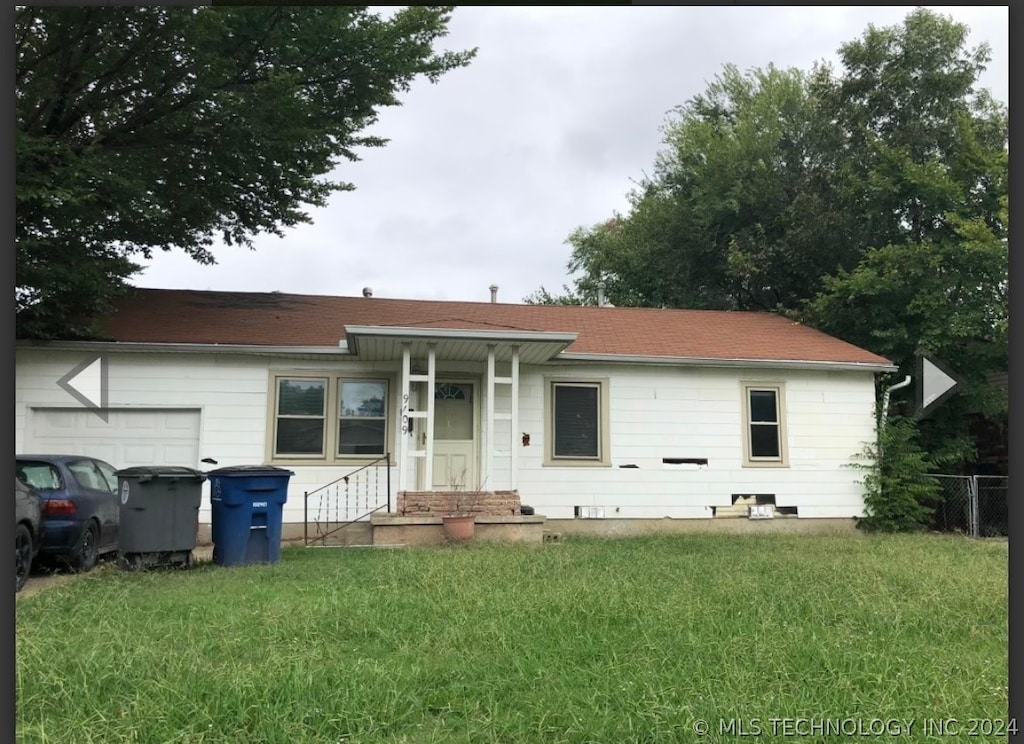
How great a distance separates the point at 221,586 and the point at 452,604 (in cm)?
229

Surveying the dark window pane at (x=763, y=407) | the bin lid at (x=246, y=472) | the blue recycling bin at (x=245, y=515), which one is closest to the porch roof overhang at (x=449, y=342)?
the bin lid at (x=246, y=472)

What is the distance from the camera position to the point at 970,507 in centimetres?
1255

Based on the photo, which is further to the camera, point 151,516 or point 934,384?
point 934,384

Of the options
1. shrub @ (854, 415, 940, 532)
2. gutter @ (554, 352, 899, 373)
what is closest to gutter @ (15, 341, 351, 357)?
gutter @ (554, 352, 899, 373)

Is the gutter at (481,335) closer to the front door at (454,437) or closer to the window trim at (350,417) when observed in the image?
the window trim at (350,417)

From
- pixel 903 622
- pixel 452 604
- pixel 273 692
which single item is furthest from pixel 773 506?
pixel 273 692

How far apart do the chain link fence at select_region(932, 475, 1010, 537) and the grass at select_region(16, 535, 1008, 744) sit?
6.62m

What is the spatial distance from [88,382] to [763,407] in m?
10.5

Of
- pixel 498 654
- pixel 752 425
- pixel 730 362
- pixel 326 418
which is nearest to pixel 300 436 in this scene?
pixel 326 418

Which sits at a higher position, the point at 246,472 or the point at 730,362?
the point at 730,362

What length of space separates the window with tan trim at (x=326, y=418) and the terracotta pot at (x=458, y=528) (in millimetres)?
2113

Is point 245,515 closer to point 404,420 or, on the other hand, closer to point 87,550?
point 87,550

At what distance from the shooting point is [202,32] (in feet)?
32.0

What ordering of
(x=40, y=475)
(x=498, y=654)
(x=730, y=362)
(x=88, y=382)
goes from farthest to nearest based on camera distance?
(x=730, y=362) → (x=88, y=382) → (x=40, y=475) → (x=498, y=654)
